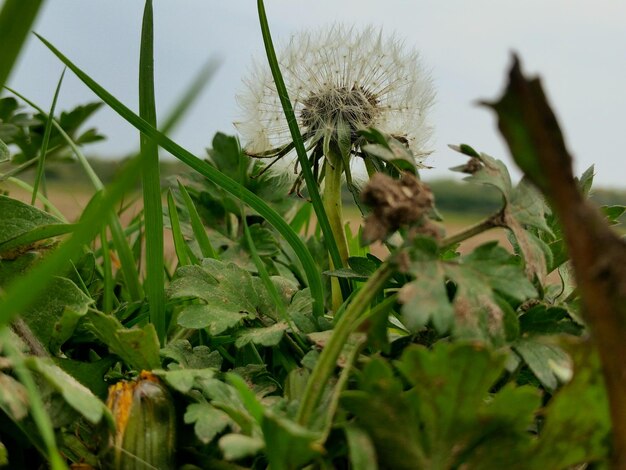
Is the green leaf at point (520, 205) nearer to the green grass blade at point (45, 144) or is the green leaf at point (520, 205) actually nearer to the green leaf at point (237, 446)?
the green leaf at point (237, 446)

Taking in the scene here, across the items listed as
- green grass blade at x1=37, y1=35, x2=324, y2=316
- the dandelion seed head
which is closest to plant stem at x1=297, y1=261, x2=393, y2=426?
green grass blade at x1=37, y1=35, x2=324, y2=316

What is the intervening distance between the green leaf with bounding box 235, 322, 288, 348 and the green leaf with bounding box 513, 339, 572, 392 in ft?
0.54

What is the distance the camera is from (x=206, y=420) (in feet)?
1.32

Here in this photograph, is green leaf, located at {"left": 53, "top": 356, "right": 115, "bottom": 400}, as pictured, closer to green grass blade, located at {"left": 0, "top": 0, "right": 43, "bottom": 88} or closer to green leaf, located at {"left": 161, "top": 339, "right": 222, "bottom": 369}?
green leaf, located at {"left": 161, "top": 339, "right": 222, "bottom": 369}

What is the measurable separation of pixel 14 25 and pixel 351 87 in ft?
1.47

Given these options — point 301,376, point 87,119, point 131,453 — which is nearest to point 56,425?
point 131,453

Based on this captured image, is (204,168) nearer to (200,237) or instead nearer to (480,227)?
(200,237)

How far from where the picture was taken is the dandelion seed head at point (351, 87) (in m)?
0.68

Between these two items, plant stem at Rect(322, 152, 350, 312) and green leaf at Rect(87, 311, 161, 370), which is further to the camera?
plant stem at Rect(322, 152, 350, 312)

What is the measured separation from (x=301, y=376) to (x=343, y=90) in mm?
341

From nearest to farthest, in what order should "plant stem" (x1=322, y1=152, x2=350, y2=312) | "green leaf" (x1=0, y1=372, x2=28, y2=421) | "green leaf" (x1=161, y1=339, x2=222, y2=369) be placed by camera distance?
1. "green leaf" (x1=0, y1=372, x2=28, y2=421)
2. "green leaf" (x1=161, y1=339, x2=222, y2=369)
3. "plant stem" (x1=322, y1=152, x2=350, y2=312)

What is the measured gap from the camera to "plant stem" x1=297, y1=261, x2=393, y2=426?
36 cm

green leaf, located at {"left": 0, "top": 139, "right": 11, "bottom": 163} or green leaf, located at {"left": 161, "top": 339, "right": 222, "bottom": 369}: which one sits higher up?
green leaf, located at {"left": 0, "top": 139, "right": 11, "bottom": 163}

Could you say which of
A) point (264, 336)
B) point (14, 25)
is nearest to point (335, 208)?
point (264, 336)
